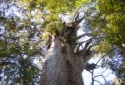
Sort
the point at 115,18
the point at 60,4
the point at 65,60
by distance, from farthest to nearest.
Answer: the point at 65,60, the point at 60,4, the point at 115,18

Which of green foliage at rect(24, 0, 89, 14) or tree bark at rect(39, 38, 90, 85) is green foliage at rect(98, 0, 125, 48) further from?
tree bark at rect(39, 38, 90, 85)

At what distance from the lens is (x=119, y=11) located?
643 cm

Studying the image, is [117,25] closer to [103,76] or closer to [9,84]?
[103,76]

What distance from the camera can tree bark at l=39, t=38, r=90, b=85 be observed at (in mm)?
6992

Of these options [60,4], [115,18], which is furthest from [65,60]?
[115,18]

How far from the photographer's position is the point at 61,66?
754cm

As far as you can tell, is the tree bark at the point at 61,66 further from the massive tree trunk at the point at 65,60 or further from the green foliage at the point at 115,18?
the green foliage at the point at 115,18

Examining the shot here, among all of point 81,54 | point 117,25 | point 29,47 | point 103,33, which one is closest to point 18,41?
point 29,47

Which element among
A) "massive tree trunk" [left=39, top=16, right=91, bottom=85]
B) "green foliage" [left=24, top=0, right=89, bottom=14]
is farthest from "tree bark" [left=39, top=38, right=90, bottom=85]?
"green foliage" [left=24, top=0, right=89, bottom=14]

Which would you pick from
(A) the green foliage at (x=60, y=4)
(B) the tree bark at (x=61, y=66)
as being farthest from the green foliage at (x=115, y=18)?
(B) the tree bark at (x=61, y=66)

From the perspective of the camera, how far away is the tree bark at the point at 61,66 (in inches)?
275

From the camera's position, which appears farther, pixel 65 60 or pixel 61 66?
pixel 65 60

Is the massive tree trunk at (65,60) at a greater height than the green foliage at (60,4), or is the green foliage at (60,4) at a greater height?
the green foliage at (60,4)

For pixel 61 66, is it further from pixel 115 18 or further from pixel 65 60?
pixel 115 18
